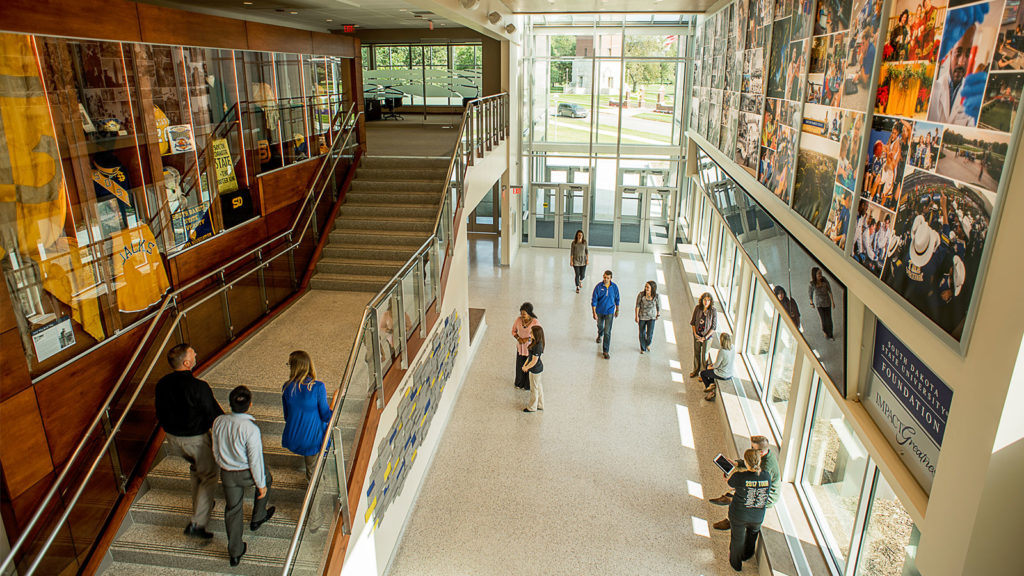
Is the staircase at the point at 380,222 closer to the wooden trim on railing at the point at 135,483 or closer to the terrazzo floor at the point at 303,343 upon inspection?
the terrazzo floor at the point at 303,343

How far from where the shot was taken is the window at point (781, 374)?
7.49 meters

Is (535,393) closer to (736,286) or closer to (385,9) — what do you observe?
(736,286)

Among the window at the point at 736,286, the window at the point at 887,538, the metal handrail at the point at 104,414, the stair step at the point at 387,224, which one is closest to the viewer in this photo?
the metal handrail at the point at 104,414

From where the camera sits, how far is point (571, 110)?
1728cm

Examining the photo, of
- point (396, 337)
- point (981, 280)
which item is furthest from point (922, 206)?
point (396, 337)

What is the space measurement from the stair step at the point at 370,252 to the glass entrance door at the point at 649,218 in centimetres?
940

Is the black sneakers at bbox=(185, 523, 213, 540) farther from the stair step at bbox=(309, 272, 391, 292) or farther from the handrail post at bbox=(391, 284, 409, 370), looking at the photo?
the stair step at bbox=(309, 272, 391, 292)

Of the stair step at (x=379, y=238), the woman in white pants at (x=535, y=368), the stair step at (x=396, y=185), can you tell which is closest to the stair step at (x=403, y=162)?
the stair step at (x=396, y=185)

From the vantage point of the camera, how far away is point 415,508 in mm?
6883

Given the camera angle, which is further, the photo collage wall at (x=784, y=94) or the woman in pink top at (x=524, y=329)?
the woman in pink top at (x=524, y=329)

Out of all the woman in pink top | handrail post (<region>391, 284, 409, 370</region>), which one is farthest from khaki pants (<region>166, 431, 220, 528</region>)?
the woman in pink top

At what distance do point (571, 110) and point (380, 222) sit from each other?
9568 mm

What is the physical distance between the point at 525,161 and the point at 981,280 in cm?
1543

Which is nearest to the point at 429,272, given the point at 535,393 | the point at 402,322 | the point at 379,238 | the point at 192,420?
the point at 402,322
